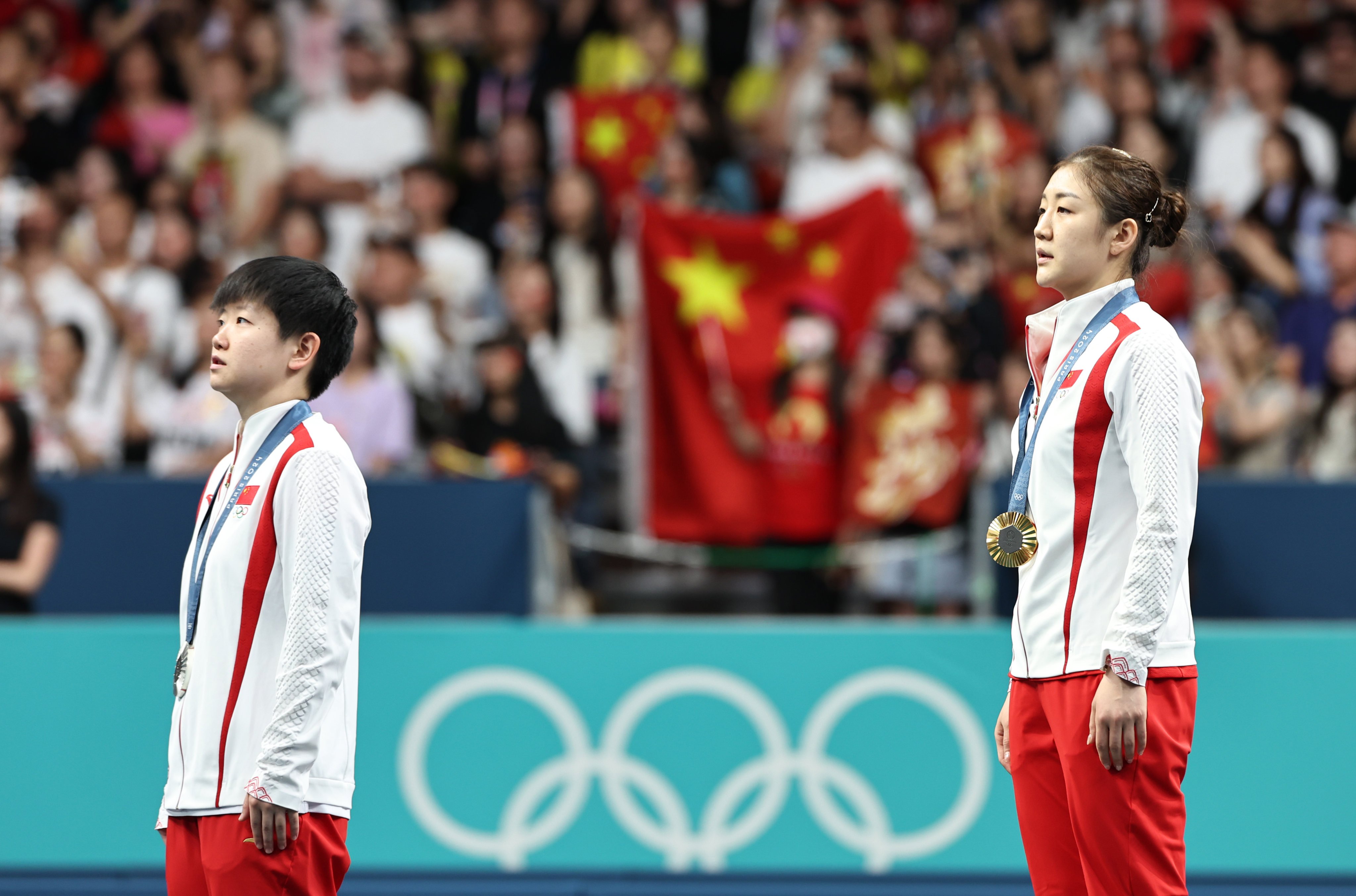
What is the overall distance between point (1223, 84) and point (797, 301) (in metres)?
3.48

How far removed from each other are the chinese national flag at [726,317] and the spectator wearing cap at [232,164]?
2.85m

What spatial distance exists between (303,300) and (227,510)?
0.46m

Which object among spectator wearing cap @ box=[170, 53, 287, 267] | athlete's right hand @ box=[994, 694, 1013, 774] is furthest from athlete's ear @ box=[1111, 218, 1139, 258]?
spectator wearing cap @ box=[170, 53, 287, 267]

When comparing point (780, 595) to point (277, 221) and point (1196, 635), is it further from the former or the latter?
point (277, 221)

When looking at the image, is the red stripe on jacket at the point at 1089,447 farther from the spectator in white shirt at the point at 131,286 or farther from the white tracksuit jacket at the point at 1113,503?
the spectator in white shirt at the point at 131,286

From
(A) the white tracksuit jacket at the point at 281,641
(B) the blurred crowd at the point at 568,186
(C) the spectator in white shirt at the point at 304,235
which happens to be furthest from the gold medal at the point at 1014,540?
(C) the spectator in white shirt at the point at 304,235

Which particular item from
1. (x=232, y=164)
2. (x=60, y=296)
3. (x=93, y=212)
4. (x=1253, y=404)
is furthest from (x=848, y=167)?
(x=60, y=296)

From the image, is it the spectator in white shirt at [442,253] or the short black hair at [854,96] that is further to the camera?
the short black hair at [854,96]

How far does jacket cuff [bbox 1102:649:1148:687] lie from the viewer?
3127 millimetres

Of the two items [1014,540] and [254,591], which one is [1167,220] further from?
[254,591]

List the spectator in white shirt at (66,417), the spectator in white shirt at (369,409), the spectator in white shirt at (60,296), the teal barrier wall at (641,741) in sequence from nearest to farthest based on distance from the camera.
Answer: the teal barrier wall at (641,741) → the spectator in white shirt at (369,409) → the spectator in white shirt at (66,417) → the spectator in white shirt at (60,296)

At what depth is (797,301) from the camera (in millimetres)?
8977

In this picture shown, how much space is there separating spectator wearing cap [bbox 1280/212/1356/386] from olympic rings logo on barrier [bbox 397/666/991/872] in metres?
3.95

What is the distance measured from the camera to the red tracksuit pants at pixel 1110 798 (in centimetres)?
319
